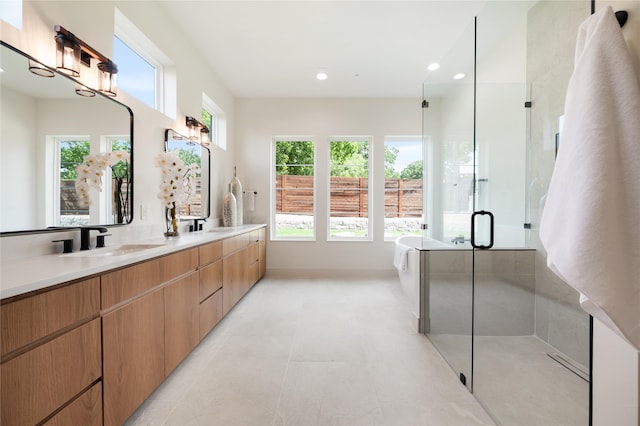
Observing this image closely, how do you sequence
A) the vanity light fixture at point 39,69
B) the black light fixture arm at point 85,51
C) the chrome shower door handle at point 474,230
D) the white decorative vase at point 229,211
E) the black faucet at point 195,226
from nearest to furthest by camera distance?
the vanity light fixture at point 39,69
the black light fixture arm at point 85,51
the chrome shower door handle at point 474,230
the black faucet at point 195,226
the white decorative vase at point 229,211

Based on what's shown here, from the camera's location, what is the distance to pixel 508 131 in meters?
2.01

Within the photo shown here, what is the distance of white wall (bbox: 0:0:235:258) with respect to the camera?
56.4 inches

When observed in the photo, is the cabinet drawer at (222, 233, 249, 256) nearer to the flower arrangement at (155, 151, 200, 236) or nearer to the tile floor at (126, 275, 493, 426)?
the flower arrangement at (155, 151, 200, 236)

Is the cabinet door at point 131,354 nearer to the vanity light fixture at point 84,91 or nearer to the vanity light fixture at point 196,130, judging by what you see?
the vanity light fixture at point 84,91

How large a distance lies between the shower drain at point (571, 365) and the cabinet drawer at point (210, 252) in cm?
227

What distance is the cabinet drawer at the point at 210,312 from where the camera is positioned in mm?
2225

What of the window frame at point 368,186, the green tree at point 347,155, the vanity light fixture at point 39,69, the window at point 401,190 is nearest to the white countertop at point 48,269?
the vanity light fixture at point 39,69

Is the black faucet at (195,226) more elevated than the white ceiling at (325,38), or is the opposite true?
the white ceiling at (325,38)

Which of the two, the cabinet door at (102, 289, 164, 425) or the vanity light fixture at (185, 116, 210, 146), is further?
the vanity light fixture at (185, 116, 210, 146)

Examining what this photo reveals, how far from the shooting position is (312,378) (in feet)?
6.07

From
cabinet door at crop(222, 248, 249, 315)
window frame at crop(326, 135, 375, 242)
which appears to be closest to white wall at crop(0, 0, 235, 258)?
cabinet door at crop(222, 248, 249, 315)

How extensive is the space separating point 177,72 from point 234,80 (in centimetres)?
132

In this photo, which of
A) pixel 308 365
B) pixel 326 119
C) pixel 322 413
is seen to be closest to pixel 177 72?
pixel 326 119

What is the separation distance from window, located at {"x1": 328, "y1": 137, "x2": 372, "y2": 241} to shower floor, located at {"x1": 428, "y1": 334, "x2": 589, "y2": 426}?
118 inches
